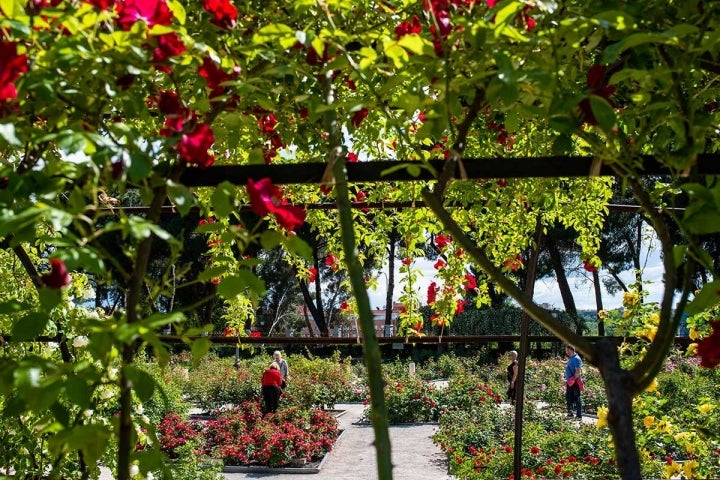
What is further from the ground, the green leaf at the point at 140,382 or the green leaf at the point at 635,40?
the green leaf at the point at 635,40

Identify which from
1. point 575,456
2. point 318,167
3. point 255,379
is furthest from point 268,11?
point 255,379

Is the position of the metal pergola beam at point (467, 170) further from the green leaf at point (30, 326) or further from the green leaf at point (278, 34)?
the green leaf at point (30, 326)

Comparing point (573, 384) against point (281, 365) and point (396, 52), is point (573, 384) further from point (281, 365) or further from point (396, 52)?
point (396, 52)

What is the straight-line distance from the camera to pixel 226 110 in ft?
4.72

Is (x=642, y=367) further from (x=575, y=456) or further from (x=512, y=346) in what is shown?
(x=512, y=346)

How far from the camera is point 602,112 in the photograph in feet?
3.60

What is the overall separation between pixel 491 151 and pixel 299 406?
26.1 ft

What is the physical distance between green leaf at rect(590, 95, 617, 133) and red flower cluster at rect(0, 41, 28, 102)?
0.84 m

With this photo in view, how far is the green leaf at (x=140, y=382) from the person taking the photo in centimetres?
100

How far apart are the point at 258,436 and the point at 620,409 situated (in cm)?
815

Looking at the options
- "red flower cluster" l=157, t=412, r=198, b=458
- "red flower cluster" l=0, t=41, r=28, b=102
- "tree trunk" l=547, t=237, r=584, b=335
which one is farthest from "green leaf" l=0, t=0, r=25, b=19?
"tree trunk" l=547, t=237, r=584, b=335

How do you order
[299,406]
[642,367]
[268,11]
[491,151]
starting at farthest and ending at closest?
[299,406] → [491,151] → [268,11] → [642,367]

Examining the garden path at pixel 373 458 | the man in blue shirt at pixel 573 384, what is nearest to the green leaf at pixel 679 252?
the garden path at pixel 373 458

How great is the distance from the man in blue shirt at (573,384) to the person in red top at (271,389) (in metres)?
4.26
